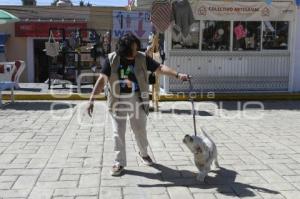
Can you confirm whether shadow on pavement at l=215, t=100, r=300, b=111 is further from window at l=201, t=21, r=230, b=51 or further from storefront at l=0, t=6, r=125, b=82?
storefront at l=0, t=6, r=125, b=82

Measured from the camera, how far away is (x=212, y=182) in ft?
18.8

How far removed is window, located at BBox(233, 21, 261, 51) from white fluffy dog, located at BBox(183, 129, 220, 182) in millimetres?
7981

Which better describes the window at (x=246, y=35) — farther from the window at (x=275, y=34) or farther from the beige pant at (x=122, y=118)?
the beige pant at (x=122, y=118)

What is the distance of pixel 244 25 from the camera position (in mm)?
13273

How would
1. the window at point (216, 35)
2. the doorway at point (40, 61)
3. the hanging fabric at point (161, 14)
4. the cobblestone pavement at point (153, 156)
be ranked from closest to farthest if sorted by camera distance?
the cobblestone pavement at point (153, 156), the hanging fabric at point (161, 14), the window at point (216, 35), the doorway at point (40, 61)

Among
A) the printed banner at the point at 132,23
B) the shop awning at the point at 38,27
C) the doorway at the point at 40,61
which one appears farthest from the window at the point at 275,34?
the doorway at the point at 40,61

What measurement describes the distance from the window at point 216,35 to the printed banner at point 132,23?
14029 millimetres

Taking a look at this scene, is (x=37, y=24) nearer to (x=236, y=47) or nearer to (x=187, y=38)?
(x=187, y=38)

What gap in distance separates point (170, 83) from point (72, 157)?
675 centimetres

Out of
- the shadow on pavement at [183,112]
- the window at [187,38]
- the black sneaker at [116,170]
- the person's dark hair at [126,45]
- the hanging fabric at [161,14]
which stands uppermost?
the hanging fabric at [161,14]

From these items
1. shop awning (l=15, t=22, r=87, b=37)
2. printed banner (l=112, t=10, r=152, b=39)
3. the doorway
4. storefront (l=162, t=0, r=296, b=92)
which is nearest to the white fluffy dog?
storefront (l=162, t=0, r=296, b=92)

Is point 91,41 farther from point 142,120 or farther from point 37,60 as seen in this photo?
point 37,60

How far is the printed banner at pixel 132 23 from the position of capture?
2717 centimetres

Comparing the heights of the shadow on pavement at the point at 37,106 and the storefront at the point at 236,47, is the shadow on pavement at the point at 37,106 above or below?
below
